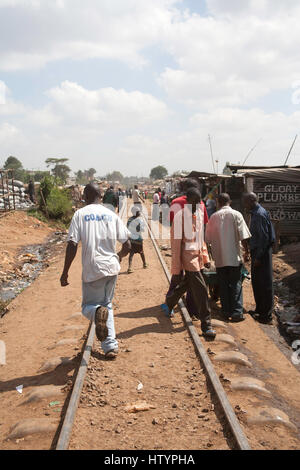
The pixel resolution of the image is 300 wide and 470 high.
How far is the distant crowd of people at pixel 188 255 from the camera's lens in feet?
14.8

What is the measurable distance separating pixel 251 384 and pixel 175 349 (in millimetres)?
1114

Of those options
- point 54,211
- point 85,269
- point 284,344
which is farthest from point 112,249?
point 54,211

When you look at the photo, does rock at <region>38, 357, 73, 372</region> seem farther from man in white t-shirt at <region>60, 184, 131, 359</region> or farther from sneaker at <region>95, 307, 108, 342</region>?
sneaker at <region>95, 307, 108, 342</region>

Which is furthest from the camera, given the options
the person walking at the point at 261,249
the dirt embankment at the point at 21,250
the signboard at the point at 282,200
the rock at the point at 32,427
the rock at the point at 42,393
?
the signboard at the point at 282,200

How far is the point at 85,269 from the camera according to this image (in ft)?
14.9

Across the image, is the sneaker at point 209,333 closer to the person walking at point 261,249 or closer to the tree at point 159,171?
the person walking at point 261,249

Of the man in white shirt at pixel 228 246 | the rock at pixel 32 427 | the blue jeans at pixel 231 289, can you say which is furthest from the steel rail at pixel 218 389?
the rock at pixel 32 427

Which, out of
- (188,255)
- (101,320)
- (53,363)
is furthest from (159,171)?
(101,320)

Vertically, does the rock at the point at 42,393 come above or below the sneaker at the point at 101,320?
below

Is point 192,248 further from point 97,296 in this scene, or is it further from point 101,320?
point 101,320


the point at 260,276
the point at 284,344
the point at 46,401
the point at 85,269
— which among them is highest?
the point at 85,269

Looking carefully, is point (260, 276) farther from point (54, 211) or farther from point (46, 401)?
point (54, 211)

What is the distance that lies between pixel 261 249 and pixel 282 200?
26.5ft

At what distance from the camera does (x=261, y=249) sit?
660 centimetres
